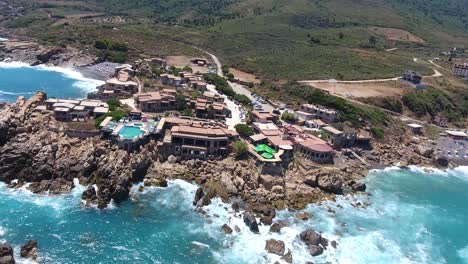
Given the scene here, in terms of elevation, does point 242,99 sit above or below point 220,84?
below

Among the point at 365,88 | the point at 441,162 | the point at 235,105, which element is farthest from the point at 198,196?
the point at 365,88

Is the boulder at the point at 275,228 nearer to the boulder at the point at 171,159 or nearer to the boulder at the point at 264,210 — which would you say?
the boulder at the point at 264,210

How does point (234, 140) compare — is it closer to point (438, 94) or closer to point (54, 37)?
point (438, 94)

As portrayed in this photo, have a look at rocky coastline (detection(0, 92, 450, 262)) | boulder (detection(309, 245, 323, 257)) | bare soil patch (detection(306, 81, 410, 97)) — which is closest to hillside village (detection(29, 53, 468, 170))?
rocky coastline (detection(0, 92, 450, 262))

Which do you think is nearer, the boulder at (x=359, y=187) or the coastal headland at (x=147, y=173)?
the coastal headland at (x=147, y=173)

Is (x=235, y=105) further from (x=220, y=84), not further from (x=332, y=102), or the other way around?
(x=332, y=102)

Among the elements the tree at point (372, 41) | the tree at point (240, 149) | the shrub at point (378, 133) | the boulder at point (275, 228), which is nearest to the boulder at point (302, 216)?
the boulder at point (275, 228)

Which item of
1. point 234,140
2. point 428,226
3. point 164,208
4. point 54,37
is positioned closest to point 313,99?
point 234,140
